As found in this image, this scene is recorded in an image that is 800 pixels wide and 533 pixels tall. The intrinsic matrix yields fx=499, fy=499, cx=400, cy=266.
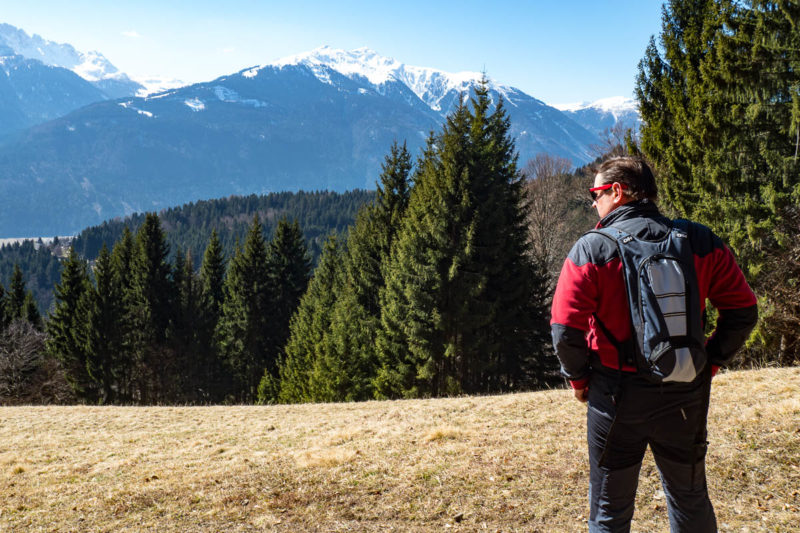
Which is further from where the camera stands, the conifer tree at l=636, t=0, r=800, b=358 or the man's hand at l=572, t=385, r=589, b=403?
the conifer tree at l=636, t=0, r=800, b=358

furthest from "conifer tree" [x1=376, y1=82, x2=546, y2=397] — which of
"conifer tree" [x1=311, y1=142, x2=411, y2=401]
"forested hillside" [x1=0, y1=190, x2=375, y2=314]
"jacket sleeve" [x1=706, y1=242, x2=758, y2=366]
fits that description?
"forested hillside" [x1=0, y1=190, x2=375, y2=314]

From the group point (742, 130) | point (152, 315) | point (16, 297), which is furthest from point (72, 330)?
point (742, 130)

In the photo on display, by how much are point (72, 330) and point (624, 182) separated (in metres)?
44.5

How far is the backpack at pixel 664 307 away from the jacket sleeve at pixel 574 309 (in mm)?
221

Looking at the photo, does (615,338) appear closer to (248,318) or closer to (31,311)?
(248,318)

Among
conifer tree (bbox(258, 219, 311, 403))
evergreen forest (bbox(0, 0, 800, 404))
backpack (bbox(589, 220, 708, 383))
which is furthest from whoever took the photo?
conifer tree (bbox(258, 219, 311, 403))

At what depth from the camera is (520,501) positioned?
539 cm

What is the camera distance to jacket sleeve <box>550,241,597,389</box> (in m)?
2.91

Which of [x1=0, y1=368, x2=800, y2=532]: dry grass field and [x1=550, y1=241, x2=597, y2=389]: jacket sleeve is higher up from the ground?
[x1=550, y1=241, x2=597, y2=389]: jacket sleeve

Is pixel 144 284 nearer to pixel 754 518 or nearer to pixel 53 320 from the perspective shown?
pixel 53 320

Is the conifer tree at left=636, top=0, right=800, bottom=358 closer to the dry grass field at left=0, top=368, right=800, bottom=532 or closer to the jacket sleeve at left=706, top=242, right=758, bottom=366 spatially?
the dry grass field at left=0, top=368, right=800, bottom=532

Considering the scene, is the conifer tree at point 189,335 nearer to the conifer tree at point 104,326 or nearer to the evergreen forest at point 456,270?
the evergreen forest at point 456,270

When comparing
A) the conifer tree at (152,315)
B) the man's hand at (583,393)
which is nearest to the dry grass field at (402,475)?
the man's hand at (583,393)

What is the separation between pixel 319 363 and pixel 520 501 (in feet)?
77.9
